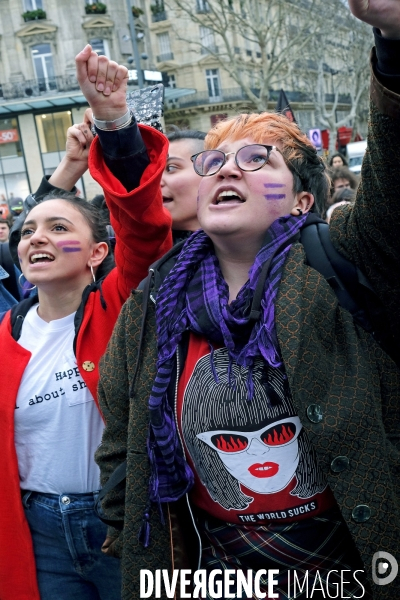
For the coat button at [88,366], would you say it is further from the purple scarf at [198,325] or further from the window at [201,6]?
the window at [201,6]

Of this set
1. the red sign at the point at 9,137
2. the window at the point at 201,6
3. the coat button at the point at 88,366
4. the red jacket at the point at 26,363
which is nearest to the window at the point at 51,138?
the red sign at the point at 9,137

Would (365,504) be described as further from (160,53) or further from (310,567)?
(160,53)

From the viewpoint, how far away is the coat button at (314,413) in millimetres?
1566

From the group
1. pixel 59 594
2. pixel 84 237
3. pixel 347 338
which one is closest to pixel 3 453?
pixel 59 594

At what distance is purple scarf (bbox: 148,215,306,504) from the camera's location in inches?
65.4

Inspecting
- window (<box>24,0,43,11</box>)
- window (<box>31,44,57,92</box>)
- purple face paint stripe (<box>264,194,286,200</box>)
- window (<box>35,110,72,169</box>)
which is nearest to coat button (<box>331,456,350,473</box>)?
purple face paint stripe (<box>264,194,286,200</box>)

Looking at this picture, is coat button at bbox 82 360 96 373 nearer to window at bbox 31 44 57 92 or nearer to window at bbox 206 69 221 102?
window at bbox 31 44 57 92

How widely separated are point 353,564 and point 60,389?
1.19 metres

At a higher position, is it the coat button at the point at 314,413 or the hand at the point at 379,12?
the hand at the point at 379,12

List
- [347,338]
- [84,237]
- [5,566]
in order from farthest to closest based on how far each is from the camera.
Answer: [84,237] < [5,566] < [347,338]

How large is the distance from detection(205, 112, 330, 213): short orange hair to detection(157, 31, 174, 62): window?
4365 cm

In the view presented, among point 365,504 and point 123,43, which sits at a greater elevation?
point 123,43

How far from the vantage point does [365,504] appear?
5.08 feet

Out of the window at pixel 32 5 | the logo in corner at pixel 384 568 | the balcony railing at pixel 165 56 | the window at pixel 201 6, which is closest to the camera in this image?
the logo in corner at pixel 384 568
